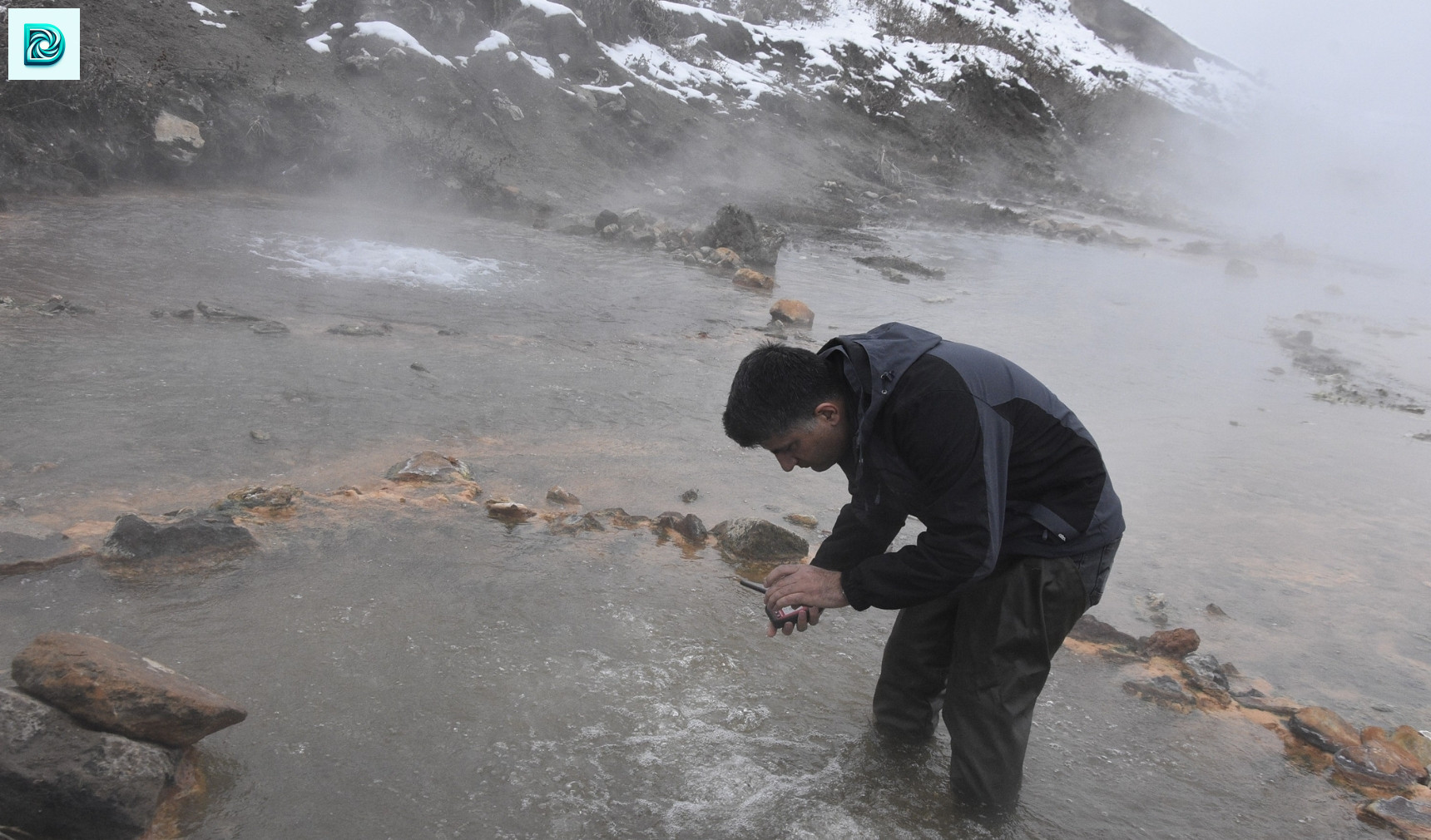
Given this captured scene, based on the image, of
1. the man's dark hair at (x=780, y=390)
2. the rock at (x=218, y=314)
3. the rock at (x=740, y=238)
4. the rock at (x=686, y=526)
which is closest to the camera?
the man's dark hair at (x=780, y=390)

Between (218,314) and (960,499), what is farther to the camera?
(218,314)

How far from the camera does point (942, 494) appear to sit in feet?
6.57

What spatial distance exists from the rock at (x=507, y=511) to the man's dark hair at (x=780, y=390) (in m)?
1.89

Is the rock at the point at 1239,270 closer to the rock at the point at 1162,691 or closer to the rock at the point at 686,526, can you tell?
the rock at the point at 1162,691

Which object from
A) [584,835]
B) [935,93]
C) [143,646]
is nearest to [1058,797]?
[584,835]

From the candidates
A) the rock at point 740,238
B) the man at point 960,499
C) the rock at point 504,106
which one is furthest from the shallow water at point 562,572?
the rock at point 504,106

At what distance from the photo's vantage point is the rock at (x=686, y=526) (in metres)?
3.84

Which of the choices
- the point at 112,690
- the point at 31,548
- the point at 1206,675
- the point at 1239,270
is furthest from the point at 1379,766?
the point at 1239,270

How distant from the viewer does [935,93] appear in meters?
24.2

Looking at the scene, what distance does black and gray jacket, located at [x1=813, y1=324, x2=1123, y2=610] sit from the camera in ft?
6.42

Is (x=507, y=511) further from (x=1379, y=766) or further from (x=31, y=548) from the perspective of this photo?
(x=1379, y=766)

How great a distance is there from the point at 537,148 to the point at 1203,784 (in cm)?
1313

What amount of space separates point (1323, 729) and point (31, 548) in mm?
4085

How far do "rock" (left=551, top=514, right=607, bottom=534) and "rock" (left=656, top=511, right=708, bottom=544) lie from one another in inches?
9.9
